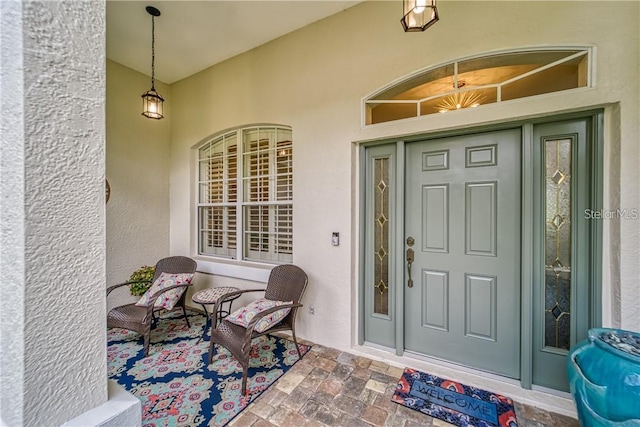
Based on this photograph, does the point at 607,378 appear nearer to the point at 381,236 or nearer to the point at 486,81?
the point at 381,236

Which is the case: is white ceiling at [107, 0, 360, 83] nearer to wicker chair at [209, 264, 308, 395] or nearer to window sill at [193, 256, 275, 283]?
wicker chair at [209, 264, 308, 395]

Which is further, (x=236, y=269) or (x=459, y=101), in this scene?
(x=236, y=269)

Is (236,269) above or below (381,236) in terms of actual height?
below

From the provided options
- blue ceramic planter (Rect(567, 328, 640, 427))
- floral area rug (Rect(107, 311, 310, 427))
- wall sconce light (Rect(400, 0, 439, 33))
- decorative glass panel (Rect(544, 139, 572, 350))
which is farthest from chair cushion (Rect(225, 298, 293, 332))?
wall sconce light (Rect(400, 0, 439, 33))

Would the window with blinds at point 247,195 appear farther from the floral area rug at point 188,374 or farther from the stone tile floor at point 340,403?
the stone tile floor at point 340,403

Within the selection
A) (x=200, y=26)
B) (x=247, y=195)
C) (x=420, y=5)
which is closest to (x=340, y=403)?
(x=247, y=195)

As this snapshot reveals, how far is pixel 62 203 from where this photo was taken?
1.89 feet

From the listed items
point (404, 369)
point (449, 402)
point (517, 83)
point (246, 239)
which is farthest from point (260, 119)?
A: point (449, 402)

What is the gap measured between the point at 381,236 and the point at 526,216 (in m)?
1.21

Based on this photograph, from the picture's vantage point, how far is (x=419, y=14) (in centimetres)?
170

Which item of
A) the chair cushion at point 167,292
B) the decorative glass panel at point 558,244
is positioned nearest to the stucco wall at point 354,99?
the decorative glass panel at point 558,244

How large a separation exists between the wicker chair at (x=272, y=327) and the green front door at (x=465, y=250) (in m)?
1.11

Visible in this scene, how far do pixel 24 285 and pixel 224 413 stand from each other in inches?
73.9

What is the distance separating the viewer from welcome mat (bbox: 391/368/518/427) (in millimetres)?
Answer: 1826
